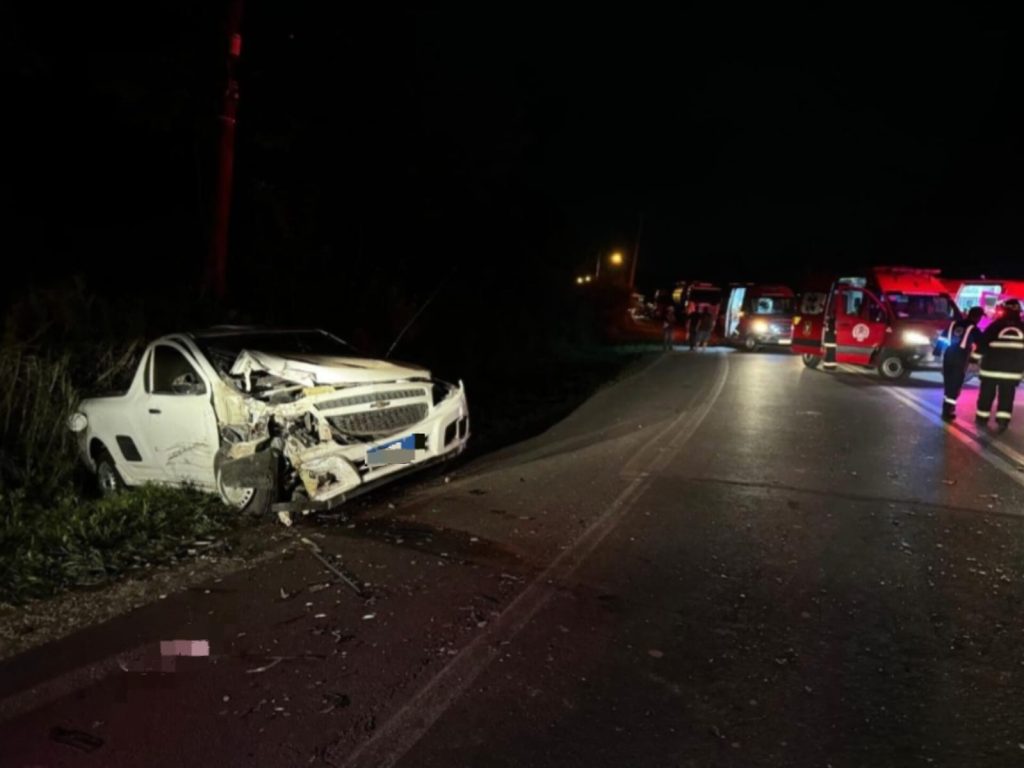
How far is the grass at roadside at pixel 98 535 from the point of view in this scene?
197 inches

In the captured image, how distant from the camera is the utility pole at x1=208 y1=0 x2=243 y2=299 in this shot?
10180 millimetres

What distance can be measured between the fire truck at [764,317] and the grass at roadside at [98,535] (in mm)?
23764

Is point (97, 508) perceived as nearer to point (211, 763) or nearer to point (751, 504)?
point (211, 763)

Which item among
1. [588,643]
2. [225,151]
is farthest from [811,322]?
[588,643]

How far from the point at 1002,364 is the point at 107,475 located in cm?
1083

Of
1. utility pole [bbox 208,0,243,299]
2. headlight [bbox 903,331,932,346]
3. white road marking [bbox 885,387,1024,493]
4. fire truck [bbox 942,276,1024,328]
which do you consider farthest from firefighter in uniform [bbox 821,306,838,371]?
utility pole [bbox 208,0,243,299]

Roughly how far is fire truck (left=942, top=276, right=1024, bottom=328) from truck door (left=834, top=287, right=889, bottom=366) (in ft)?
8.04

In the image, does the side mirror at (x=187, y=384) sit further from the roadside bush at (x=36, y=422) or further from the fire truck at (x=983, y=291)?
the fire truck at (x=983, y=291)

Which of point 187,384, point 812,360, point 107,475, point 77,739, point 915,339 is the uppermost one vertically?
point 915,339

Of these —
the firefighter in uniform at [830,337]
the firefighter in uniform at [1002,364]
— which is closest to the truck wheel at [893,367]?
the firefighter in uniform at [830,337]

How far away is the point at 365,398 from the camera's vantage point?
21.9ft

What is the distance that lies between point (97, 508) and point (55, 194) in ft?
39.5

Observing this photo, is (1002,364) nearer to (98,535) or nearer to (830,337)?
(830,337)

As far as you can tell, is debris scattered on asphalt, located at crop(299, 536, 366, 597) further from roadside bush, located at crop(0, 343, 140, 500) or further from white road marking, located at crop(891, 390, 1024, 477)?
white road marking, located at crop(891, 390, 1024, 477)
